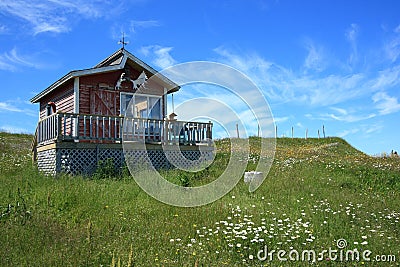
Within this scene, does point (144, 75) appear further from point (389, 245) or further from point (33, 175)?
point (389, 245)

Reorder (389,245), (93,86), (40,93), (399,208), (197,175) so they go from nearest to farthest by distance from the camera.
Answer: (389,245) → (399,208) → (197,175) → (93,86) → (40,93)

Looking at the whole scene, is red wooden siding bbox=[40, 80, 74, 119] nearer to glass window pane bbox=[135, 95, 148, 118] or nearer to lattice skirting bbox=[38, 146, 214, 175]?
lattice skirting bbox=[38, 146, 214, 175]

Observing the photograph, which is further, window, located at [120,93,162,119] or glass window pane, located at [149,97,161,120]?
glass window pane, located at [149,97,161,120]

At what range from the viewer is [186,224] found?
28.5ft

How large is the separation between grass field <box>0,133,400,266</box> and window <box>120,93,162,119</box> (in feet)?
22.4

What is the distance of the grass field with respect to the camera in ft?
23.1

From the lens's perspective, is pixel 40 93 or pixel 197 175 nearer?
pixel 197 175

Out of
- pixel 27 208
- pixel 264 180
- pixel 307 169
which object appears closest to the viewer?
pixel 27 208

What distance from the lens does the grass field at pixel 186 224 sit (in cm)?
704

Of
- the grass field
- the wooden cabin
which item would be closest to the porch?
the wooden cabin

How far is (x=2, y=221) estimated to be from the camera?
8555 mm

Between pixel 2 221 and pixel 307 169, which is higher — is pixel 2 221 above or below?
below

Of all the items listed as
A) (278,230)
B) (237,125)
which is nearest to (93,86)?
(237,125)

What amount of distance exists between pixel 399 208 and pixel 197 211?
19.1 ft
